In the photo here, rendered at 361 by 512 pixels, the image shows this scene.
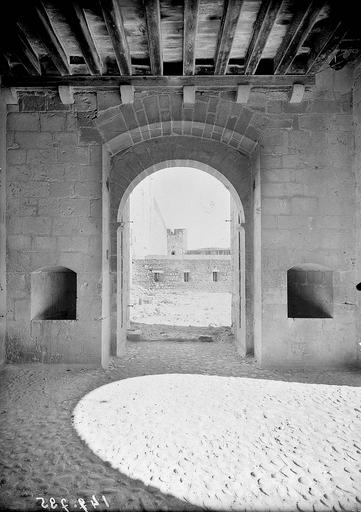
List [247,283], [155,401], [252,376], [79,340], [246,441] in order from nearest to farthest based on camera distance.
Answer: [246,441] → [155,401] → [252,376] → [79,340] → [247,283]

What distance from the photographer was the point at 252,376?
457 centimetres

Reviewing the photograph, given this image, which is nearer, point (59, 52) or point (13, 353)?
point (59, 52)

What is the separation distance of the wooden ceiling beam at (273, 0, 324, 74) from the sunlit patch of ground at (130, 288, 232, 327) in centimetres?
638

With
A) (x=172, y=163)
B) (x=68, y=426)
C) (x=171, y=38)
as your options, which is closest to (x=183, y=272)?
(x=172, y=163)

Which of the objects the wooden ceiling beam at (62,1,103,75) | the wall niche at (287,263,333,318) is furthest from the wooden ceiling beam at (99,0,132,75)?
A: the wall niche at (287,263,333,318)

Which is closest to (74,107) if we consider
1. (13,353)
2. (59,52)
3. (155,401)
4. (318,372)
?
(59,52)

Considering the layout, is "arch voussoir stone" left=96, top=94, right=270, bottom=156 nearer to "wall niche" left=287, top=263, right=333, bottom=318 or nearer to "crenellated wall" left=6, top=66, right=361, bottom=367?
"crenellated wall" left=6, top=66, right=361, bottom=367

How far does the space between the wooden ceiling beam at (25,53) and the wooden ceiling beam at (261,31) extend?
2.71 metres

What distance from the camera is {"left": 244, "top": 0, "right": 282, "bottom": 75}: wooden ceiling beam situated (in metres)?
3.12

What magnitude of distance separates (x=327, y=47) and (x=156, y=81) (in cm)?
233

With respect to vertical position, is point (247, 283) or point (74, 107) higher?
point (74, 107)

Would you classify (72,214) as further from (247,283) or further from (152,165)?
(247,283)

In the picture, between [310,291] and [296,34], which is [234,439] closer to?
[310,291]

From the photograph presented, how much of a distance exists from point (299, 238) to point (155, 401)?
10.6ft
